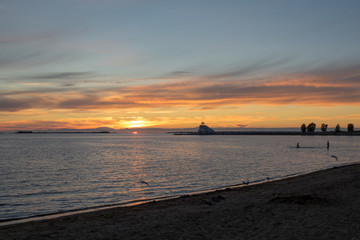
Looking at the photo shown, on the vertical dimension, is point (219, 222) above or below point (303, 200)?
below

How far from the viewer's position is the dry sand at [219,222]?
41.2ft

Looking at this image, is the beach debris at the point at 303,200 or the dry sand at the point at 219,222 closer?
the dry sand at the point at 219,222

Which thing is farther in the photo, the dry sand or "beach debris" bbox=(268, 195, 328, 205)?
"beach debris" bbox=(268, 195, 328, 205)

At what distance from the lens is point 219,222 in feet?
47.6

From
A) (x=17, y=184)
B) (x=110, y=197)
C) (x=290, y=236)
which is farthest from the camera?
(x=17, y=184)

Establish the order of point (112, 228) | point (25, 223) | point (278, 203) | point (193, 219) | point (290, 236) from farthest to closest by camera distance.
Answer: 1. point (278, 203)
2. point (25, 223)
3. point (193, 219)
4. point (112, 228)
5. point (290, 236)

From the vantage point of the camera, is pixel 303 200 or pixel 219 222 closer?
pixel 219 222

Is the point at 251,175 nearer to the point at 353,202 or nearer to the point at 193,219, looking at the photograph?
the point at 353,202

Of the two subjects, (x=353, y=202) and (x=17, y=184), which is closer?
(x=353, y=202)

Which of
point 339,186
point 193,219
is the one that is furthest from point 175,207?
point 339,186

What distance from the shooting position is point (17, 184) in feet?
102

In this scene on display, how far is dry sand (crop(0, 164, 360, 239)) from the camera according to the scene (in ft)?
41.2

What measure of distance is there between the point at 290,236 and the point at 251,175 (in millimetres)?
27145

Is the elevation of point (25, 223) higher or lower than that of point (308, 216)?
lower
